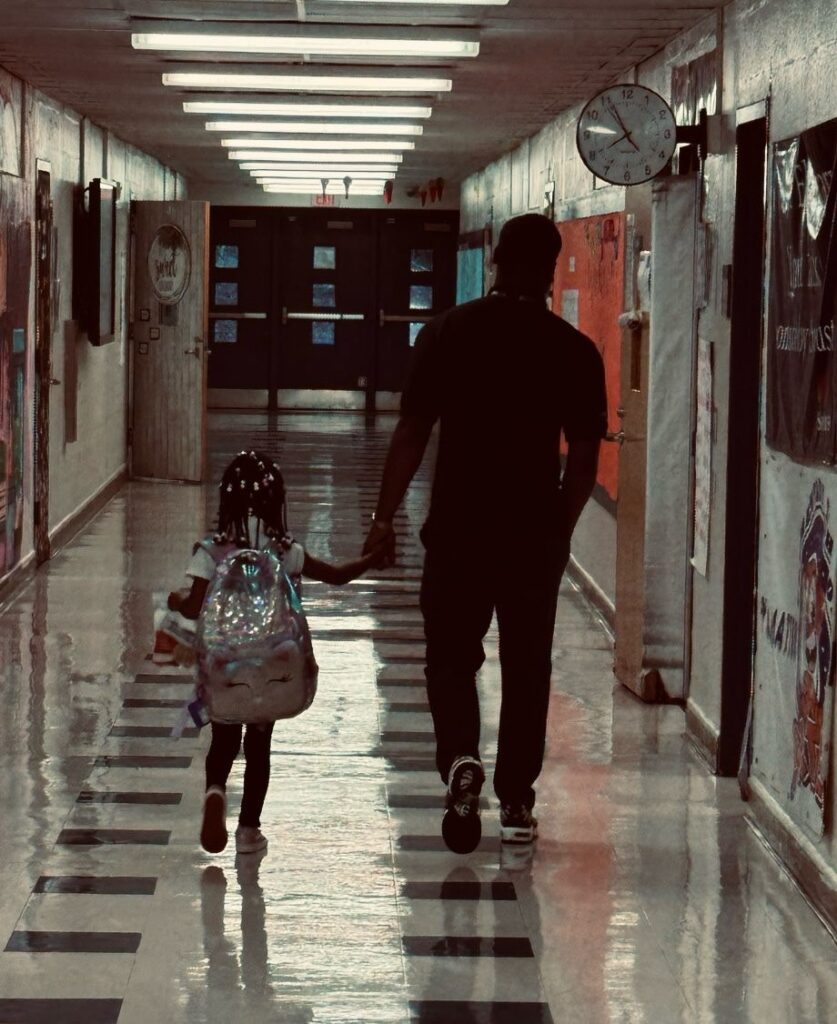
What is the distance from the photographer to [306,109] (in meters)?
9.39

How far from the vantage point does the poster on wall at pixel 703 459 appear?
19.1 ft

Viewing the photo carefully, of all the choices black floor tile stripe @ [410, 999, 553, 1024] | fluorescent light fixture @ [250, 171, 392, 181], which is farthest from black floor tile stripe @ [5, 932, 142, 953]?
fluorescent light fixture @ [250, 171, 392, 181]

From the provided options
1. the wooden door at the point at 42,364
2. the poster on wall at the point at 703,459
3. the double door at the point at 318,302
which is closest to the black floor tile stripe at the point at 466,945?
the poster on wall at the point at 703,459

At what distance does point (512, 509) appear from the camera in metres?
4.28

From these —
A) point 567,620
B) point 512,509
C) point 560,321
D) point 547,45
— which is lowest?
point 567,620

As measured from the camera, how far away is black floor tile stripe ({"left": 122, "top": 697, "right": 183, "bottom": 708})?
6121 millimetres

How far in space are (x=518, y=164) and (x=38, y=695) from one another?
24.1 feet

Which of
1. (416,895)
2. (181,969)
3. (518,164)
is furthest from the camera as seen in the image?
(518,164)

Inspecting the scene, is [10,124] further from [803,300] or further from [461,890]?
[461,890]

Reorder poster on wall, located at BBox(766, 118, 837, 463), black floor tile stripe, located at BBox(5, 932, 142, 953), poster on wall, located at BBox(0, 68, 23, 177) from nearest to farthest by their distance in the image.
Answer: black floor tile stripe, located at BBox(5, 932, 142, 953), poster on wall, located at BBox(766, 118, 837, 463), poster on wall, located at BBox(0, 68, 23, 177)

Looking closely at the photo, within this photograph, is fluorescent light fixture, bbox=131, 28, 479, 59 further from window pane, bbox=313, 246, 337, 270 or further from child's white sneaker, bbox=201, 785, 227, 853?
window pane, bbox=313, 246, 337, 270

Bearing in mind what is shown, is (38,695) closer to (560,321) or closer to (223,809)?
(223,809)

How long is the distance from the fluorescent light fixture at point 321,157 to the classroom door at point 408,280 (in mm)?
6753

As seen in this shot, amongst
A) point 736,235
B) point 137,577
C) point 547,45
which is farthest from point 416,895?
point 137,577
